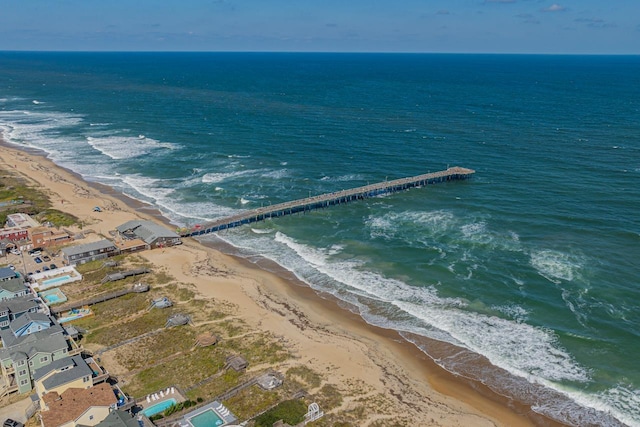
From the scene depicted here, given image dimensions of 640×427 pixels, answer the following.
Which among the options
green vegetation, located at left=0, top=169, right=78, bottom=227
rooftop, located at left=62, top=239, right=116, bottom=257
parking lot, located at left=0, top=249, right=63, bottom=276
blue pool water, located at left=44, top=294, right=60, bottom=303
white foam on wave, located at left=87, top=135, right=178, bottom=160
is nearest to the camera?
blue pool water, located at left=44, top=294, right=60, bottom=303

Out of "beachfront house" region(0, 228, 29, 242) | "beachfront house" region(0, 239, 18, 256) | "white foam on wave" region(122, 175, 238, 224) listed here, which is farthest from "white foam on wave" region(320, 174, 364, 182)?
"beachfront house" region(0, 239, 18, 256)

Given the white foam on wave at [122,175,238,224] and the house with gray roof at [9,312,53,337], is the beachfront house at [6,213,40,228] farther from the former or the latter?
the house with gray roof at [9,312,53,337]

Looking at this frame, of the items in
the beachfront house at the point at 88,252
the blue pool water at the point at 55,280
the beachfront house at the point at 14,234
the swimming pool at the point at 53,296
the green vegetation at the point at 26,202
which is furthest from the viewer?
the green vegetation at the point at 26,202

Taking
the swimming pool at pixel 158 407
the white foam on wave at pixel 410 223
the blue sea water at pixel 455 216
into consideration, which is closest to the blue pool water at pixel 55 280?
the blue sea water at pixel 455 216

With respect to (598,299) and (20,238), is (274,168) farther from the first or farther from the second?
(598,299)

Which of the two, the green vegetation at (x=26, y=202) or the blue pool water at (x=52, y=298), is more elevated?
the green vegetation at (x=26, y=202)

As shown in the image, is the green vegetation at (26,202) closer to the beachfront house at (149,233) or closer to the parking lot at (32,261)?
the beachfront house at (149,233)
